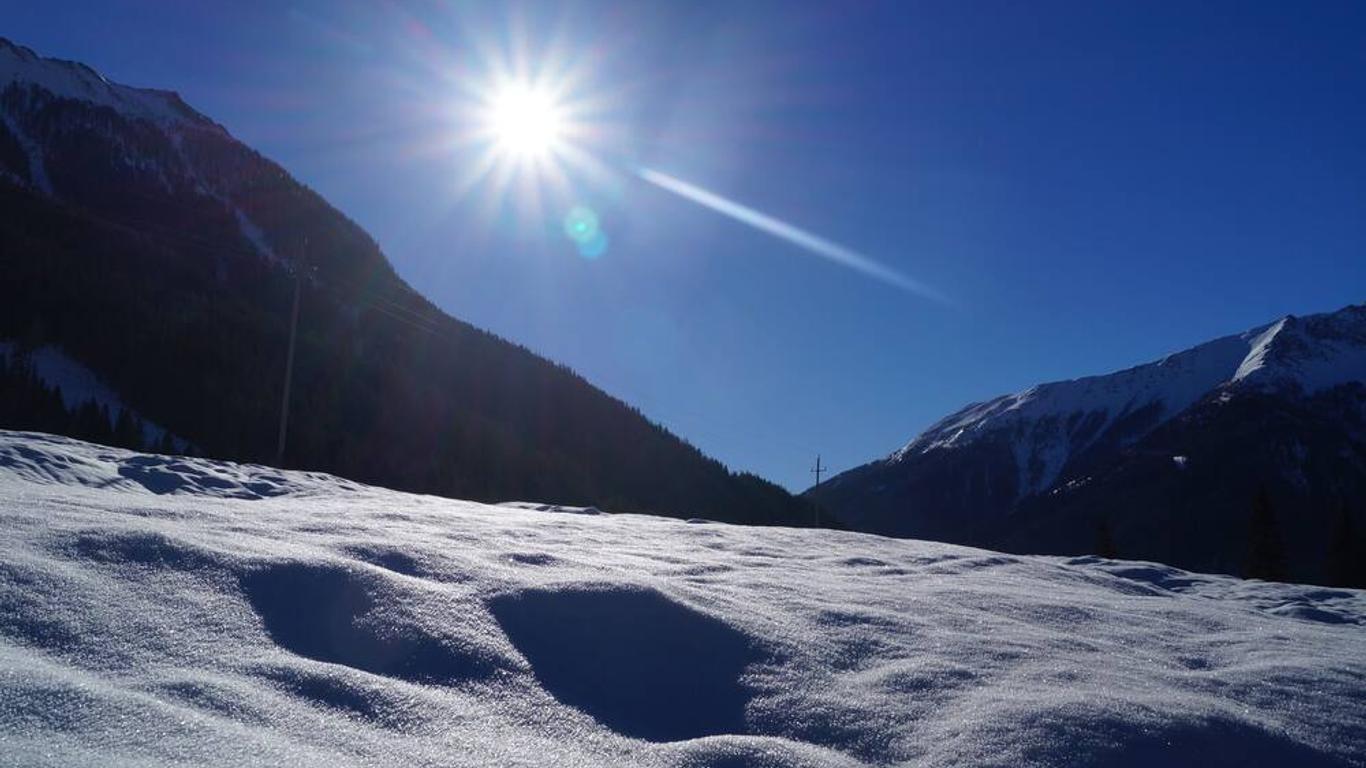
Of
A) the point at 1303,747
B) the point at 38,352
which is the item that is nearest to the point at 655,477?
the point at 38,352

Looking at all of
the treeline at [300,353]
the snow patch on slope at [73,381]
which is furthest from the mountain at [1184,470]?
the snow patch on slope at [73,381]

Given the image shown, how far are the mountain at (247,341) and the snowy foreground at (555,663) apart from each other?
2556 cm

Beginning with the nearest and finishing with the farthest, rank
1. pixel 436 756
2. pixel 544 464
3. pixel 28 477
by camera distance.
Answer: pixel 436 756 → pixel 28 477 → pixel 544 464

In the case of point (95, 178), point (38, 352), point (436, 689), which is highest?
point (95, 178)

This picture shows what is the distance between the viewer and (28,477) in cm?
679

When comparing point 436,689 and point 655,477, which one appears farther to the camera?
point 655,477

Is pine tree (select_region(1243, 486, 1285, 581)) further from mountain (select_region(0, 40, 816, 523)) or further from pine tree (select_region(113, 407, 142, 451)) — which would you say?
pine tree (select_region(113, 407, 142, 451))

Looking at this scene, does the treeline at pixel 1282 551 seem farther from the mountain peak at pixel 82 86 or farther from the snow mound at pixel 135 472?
the mountain peak at pixel 82 86

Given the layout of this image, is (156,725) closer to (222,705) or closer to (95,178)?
(222,705)

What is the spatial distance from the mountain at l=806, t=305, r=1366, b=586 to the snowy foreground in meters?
45.3

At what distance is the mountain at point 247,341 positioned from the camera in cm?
3797

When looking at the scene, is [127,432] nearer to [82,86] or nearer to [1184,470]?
[82,86]

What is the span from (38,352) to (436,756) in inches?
1824

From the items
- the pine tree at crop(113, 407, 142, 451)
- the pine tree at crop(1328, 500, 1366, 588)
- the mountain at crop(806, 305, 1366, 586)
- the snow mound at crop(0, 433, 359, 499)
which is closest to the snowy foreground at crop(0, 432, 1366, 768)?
the snow mound at crop(0, 433, 359, 499)
